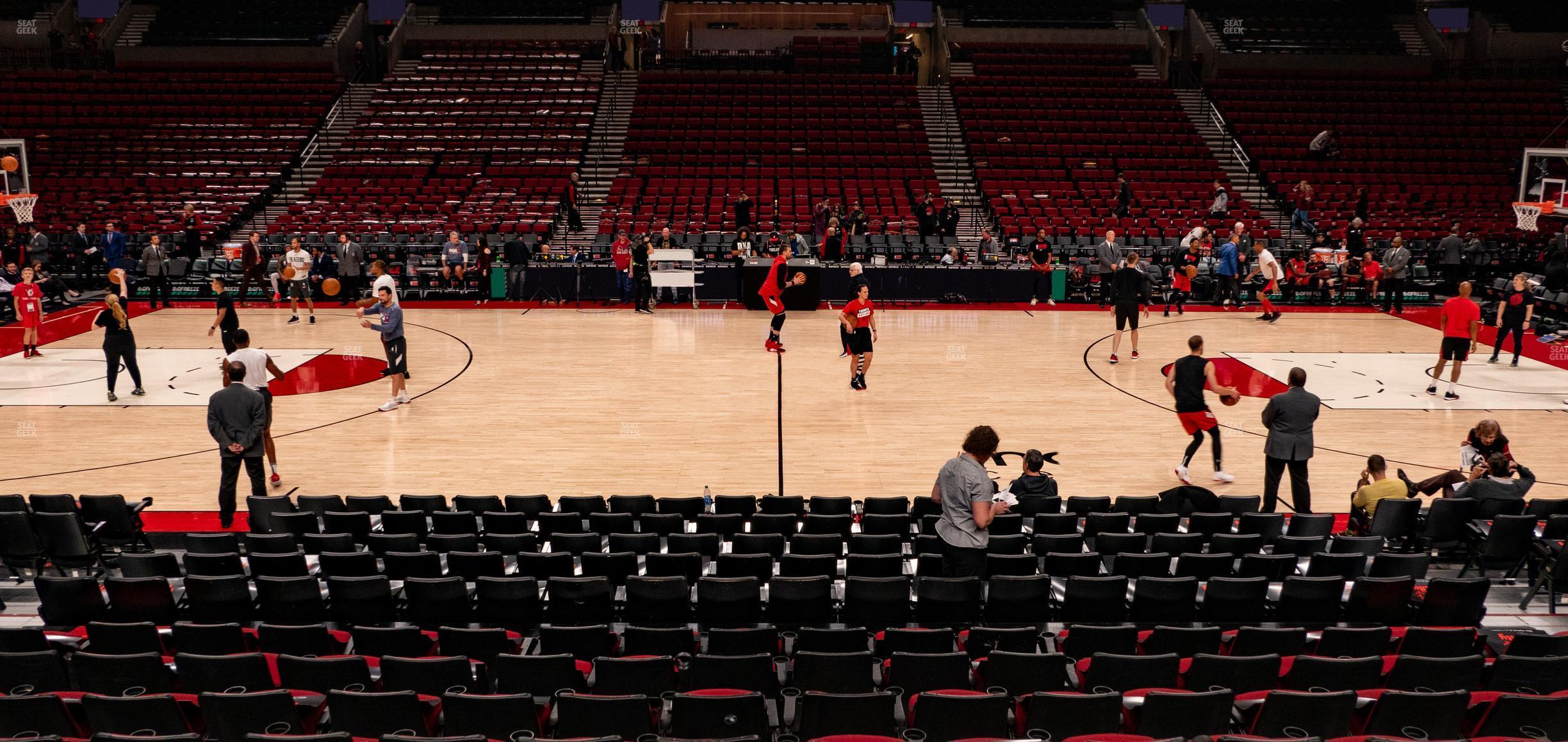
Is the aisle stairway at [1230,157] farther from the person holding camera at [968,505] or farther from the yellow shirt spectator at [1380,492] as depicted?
the person holding camera at [968,505]

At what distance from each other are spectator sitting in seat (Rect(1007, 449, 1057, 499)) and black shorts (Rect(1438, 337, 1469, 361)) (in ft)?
25.1

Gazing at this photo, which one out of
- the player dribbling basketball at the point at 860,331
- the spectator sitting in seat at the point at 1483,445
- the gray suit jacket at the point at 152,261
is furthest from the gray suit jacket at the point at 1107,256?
the gray suit jacket at the point at 152,261

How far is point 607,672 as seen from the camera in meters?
5.80

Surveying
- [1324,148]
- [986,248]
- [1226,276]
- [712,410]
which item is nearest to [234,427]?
[712,410]

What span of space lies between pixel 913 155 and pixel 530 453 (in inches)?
784

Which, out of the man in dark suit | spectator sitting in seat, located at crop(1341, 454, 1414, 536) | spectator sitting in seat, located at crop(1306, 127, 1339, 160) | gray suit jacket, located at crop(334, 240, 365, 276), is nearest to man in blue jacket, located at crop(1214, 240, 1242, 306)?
spectator sitting in seat, located at crop(1306, 127, 1339, 160)

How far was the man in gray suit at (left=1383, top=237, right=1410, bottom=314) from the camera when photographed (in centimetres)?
2055

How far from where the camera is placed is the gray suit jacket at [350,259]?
67.9 feet

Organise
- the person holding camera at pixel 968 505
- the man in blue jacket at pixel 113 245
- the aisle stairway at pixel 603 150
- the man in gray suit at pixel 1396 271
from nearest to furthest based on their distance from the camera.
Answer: the person holding camera at pixel 968 505, the man in gray suit at pixel 1396 271, the man in blue jacket at pixel 113 245, the aisle stairway at pixel 603 150

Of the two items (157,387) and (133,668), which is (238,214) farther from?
(133,668)

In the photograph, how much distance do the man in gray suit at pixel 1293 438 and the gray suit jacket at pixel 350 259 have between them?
16.3 m


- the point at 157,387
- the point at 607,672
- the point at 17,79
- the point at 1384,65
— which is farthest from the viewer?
the point at 1384,65

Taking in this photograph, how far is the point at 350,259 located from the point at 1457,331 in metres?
17.5

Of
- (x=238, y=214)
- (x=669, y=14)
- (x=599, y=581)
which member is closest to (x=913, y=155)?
(x=669, y=14)
